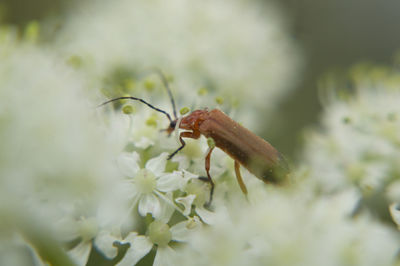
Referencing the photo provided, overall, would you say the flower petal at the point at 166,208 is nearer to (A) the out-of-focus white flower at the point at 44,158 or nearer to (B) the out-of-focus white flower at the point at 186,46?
(A) the out-of-focus white flower at the point at 44,158

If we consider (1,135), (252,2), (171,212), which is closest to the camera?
(1,135)

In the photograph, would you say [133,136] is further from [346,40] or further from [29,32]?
[346,40]

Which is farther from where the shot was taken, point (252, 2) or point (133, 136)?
point (252, 2)

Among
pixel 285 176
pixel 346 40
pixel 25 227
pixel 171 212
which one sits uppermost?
pixel 346 40

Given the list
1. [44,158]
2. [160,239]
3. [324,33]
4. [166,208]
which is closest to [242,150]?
[166,208]

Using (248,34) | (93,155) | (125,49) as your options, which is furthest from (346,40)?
(93,155)

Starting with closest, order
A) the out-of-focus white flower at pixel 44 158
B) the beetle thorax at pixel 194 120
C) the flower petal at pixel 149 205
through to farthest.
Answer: the out-of-focus white flower at pixel 44 158 < the flower petal at pixel 149 205 < the beetle thorax at pixel 194 120

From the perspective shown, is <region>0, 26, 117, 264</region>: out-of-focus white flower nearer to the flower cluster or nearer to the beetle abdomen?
the flower cluster

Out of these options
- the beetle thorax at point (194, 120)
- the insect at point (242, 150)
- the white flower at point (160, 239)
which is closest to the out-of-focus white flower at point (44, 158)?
the white flower at point (160, 239)
